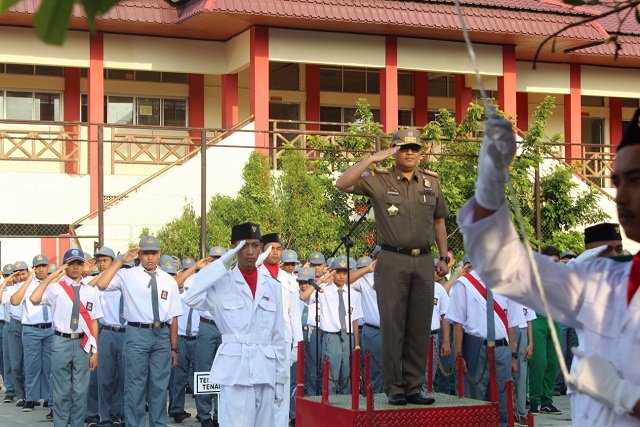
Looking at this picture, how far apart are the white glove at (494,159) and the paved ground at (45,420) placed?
11.3 metres

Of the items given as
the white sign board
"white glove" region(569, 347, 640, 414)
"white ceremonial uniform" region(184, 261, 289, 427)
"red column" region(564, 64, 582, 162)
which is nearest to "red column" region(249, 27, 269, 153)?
"red column" region(564, 64, 582, 162)

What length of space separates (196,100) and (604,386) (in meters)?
28.2

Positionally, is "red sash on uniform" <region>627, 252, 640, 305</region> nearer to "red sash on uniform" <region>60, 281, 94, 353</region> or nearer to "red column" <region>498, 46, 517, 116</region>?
"red sash on uniform" <region>60, 281, 94, 353</region>

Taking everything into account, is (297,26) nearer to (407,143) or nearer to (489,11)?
(489,11)

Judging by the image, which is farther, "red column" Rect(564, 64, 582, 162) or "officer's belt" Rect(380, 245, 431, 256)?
"red column" Rect(564, 64, 582, 162)

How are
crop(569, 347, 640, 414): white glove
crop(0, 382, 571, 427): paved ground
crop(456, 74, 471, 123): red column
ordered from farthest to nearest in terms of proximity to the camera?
crop(456, 74, 471, 123): red column, crop(0, 382, 571, 427): paved ground, crop(569, 347, 640, 414): white glove

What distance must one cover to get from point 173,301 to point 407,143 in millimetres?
5540

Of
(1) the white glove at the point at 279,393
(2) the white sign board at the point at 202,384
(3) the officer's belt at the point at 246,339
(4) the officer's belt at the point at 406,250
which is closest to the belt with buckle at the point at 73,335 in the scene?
(2) the white sign board at the point at 202,384

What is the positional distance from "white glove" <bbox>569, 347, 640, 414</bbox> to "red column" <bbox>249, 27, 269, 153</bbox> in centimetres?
2349

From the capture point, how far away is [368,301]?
50.6ft

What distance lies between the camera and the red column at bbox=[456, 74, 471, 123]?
1234 inches

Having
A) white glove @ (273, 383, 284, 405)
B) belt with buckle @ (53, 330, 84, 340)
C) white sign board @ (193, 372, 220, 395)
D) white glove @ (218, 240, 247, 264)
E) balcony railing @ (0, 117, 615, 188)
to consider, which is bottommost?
white sign board @ (193, 372, 220, 395)

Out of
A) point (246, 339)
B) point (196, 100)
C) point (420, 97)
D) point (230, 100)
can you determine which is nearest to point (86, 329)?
point (246, 339)

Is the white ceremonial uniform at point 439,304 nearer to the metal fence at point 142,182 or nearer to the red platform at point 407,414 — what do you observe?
the metal fence at point 142,182
